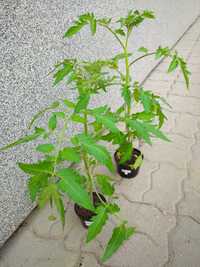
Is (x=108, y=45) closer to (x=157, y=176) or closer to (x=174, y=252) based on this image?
(x=157, y=176)

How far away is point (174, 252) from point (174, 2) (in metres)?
2.94

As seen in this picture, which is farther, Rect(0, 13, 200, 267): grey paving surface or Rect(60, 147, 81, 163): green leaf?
Rect(0, 13, 200, 267): grey paving surface

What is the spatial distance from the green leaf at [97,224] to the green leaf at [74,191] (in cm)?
26

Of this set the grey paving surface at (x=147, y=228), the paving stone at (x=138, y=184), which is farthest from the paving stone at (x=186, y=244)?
the paving stone at (x=138, y=184)

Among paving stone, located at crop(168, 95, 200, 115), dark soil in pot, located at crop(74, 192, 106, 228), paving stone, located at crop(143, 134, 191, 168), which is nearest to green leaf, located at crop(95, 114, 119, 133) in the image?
dark soil in pot, located at crop(74, 192, 106, 228)

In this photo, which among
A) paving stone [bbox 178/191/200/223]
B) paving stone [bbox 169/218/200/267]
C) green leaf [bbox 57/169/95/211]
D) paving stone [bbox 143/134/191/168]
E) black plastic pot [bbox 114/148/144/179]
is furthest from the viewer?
paving stone [bbox 143/134/191/168]

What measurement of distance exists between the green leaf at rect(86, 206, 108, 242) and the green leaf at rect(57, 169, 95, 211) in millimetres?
262

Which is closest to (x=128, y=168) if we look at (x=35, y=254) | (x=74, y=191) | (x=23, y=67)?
(x=35, y=254)

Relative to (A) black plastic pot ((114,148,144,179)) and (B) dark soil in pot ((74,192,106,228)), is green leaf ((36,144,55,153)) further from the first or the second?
(A) black plastic pot ((114,148,144,179))

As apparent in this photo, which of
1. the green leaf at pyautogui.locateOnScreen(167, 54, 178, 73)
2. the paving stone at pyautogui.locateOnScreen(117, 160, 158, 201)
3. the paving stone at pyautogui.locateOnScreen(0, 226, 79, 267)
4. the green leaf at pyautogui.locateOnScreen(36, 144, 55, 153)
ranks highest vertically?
the green leaf at pyautogui.locateOnScreen(167, 54, 178, 73)

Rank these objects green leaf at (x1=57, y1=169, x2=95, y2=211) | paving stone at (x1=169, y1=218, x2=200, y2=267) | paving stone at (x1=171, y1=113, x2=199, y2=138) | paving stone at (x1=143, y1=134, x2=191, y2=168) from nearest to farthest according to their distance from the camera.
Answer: green leaf at (x1=57, y1=169, x2=95, y2=211)
paving stone at (x1=169, y1=218, x2=200, y2=267)
paving stone at (x1=143, y1=134, x2=191, y2=168)
paving stone at (x1=171, y1=113, x2=199, y2=138)

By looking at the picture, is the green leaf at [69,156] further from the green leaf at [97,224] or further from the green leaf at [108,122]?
the green leaf at [97,224]

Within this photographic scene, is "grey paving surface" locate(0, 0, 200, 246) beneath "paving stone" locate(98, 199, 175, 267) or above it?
above

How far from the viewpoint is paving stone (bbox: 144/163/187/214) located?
1.25 metres
